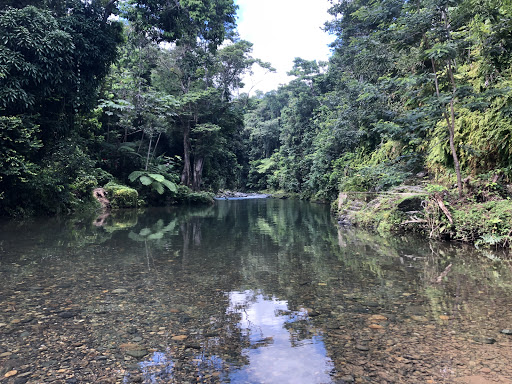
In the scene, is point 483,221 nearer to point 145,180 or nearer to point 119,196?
point 119,196

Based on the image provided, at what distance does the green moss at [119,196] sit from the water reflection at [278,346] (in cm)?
1417

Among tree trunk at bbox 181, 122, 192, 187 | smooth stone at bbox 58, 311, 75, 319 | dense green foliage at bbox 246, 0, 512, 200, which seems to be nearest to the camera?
smooth stone at bbox 58, 311, 75, 319

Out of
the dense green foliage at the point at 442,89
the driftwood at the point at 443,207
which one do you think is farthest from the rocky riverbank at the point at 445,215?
the dense green foliage at the point at 442,89

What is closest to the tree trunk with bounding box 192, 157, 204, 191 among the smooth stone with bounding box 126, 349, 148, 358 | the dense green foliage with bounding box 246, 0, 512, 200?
the dense green foliage with bounding box 246, 0, 512, 200

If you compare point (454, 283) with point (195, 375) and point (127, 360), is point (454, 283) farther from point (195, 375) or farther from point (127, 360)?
point (127, 360)

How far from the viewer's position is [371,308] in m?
3.18

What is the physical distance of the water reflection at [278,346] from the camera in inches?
83.1

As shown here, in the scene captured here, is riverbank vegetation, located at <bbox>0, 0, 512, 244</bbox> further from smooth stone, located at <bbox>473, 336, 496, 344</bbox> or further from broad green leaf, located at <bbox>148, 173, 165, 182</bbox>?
smooth stone, located at <bbox>473, 336, 496, 344</bbox>

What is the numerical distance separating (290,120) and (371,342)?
103 ft

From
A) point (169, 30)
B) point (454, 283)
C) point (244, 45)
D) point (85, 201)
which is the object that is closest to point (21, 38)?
point (169, 30)

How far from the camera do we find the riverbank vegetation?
21.4ft

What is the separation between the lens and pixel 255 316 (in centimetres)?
307

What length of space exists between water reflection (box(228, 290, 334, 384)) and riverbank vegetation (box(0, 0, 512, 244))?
15.2ft

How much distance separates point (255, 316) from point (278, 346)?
1.95 feet
